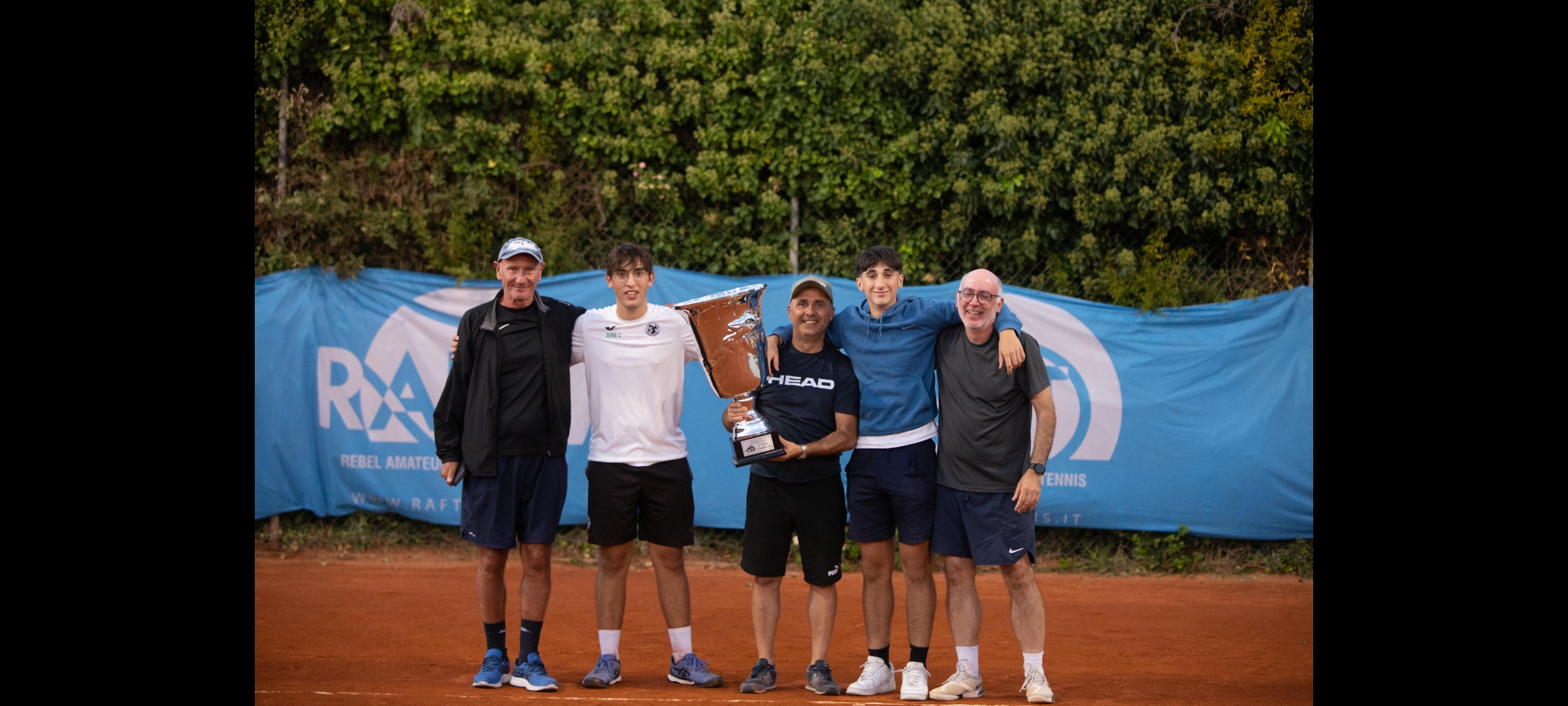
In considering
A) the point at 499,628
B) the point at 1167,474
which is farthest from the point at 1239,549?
the point at 499,628

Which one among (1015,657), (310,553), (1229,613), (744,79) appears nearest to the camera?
(1015,657)

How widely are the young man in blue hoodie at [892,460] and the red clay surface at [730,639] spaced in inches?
13.2

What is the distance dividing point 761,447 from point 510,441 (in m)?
1.16

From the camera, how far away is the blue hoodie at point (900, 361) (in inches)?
193

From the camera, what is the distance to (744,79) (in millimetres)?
9633

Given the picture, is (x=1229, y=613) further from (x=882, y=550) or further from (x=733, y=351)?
A: (x=733, y=351)

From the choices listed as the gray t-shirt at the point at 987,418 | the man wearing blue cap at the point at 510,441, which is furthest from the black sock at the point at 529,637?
the gray t-shirt at the point at 987,418

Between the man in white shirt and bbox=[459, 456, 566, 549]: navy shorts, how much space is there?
0.62ft

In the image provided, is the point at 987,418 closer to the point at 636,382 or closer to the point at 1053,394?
the point at 636,382

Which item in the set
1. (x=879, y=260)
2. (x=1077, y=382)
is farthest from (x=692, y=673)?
(x=1077, y=382)

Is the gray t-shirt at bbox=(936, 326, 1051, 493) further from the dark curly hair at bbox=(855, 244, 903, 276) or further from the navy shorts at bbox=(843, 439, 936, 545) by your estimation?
the dark curly hair at bbox=(855, 244, 903, 276)

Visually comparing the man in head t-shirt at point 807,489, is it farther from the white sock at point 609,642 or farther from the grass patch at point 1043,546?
the grass patch at point 1043,546

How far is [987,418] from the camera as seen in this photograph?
15.8ft

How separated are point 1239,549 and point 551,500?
5.63 m
